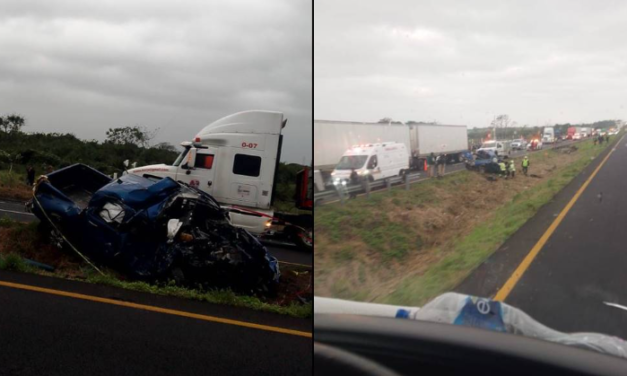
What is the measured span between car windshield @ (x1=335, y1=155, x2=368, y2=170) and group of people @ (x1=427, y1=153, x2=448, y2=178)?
0.63ft

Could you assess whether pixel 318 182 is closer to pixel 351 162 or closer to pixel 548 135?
pixel 351 162

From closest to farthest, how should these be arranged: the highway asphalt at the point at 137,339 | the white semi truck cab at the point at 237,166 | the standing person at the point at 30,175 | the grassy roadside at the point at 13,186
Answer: the highway asphalt at the point at 137,339 < the white semi truck cab at the point at 237,166 < the standing person at the point at 30,175 < the grassy roadside at the point at 13,186

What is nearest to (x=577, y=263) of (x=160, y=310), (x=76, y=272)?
(x=160, y=310)

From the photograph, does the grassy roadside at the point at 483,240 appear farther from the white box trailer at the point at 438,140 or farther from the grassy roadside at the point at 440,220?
the white box trailer at the point at 438,140

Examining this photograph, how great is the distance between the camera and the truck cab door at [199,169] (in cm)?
1185

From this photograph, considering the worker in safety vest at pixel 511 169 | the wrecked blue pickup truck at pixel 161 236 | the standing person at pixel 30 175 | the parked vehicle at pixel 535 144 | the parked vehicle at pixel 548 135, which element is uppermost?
the parked vehicle at pixel 548 135

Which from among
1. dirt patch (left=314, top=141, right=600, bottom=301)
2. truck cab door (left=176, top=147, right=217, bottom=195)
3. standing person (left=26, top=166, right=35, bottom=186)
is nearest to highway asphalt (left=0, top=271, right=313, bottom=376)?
dirt patch (left=314, top=141, right=600, bottom=301)

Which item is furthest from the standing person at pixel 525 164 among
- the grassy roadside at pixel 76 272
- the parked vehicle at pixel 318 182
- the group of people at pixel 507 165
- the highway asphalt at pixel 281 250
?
the highway asphalt at pixel 281 250

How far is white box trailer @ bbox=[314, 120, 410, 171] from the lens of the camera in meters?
1.71

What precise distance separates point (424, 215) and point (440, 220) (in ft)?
0.16

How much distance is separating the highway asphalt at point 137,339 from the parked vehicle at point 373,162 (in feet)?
9.02

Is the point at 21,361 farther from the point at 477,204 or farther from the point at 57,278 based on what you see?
the point at 477,204

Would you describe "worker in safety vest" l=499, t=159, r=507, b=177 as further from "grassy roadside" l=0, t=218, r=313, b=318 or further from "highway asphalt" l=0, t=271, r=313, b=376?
"grassy roadside" l=0, t=218, r=313, b=318

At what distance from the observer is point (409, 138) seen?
1710 mm
